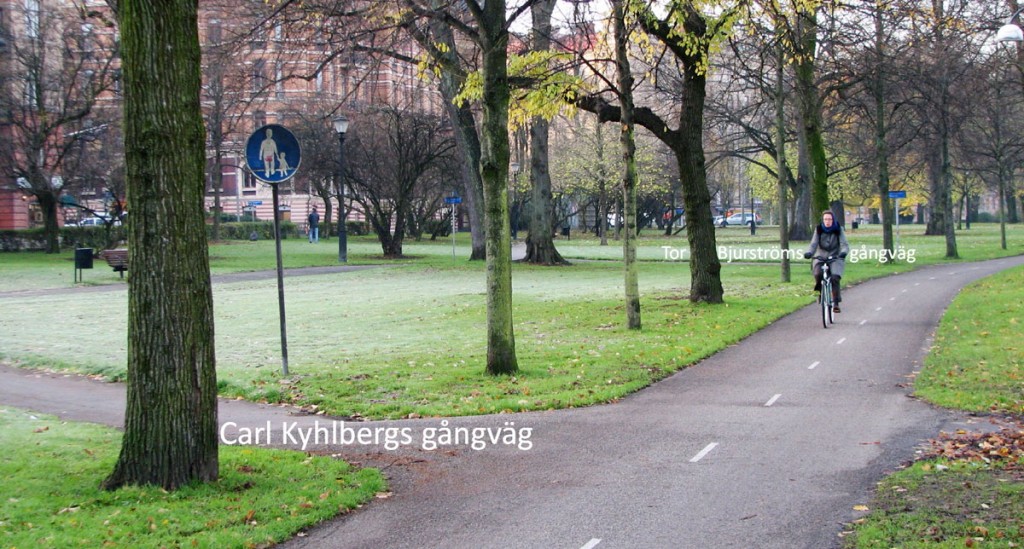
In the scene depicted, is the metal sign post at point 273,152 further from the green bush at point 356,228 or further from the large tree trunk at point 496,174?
the green bush at point 356,228

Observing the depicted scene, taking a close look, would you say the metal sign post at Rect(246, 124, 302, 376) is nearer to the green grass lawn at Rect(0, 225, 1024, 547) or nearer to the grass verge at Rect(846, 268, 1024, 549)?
the green grass lawn at Rect(0, 225, 1024, 547)

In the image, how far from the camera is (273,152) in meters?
12.5

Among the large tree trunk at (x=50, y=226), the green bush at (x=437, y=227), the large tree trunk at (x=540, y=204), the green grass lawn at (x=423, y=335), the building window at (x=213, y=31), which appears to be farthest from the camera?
the green bush at (x=437, y=227)

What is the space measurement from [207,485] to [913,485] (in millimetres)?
4933

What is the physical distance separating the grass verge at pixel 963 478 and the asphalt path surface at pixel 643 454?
228 mm

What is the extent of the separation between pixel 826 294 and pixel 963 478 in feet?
34.0

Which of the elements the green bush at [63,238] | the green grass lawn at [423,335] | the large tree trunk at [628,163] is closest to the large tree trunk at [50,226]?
the green bush at [63,238]

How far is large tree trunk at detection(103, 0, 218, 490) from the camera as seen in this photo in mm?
7062

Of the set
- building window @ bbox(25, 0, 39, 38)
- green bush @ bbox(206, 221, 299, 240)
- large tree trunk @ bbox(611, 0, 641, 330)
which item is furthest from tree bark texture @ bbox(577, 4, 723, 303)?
green bush @ bbox(206, 221, 299, 240)

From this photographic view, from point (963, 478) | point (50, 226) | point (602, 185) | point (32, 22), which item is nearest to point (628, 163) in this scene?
point (963, 478)

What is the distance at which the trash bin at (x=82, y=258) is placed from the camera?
3169 centimetres

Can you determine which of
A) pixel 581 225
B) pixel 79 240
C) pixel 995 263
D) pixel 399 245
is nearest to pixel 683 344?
pixel 995 263

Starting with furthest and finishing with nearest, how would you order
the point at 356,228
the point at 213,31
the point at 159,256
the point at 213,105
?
the point at 356,228, the point at 213,105, the point at 213,31, the point at 159,256

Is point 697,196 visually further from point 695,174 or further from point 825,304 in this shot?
point 825,304
